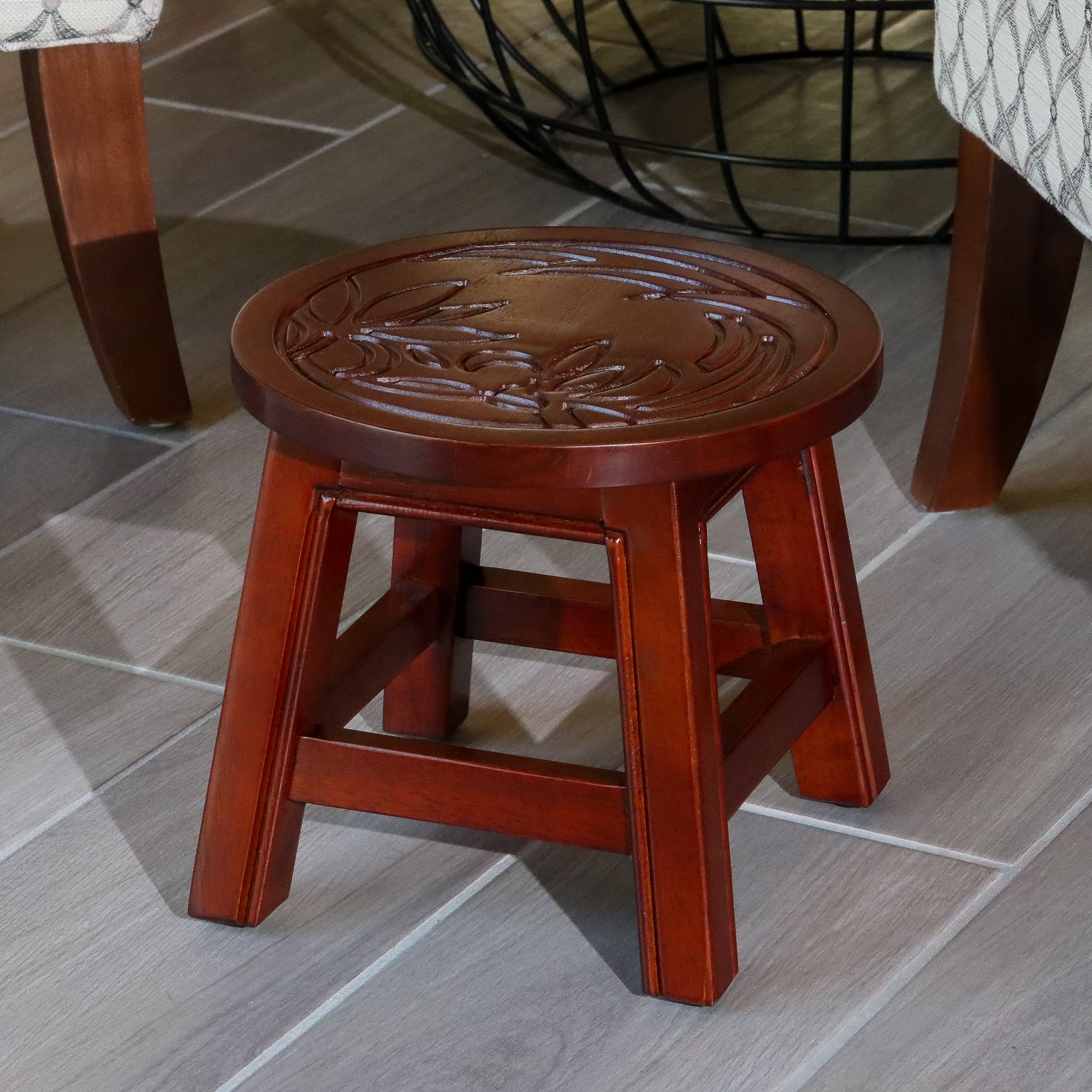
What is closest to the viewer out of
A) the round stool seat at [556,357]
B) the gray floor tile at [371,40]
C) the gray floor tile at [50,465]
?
the round stool seat at [556,357]

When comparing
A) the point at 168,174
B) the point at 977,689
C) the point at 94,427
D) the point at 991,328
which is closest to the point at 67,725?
the point at 94,427

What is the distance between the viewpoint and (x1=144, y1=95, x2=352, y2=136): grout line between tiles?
1918 millimetres

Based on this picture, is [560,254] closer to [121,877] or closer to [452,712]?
[452,712]

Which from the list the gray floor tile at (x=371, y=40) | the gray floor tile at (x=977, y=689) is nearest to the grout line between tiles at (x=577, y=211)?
the gray floor tile at (x=371, y=40)

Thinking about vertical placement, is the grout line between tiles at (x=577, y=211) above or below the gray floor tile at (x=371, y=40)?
above

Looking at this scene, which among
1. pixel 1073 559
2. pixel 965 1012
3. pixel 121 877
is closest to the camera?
pixel 965 1012

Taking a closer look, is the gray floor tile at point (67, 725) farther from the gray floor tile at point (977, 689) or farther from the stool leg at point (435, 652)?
the gray floor tile at point (977, 689)

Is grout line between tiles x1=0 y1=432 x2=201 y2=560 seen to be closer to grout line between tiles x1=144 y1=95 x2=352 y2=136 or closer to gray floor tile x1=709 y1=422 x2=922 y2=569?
gray floor tile x1=709 y1=422 x2=922 y2=569

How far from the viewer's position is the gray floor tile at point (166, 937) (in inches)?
29.4

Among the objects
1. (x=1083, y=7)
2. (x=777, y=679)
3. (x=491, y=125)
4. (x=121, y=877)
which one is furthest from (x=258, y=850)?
(x=491, y=125)

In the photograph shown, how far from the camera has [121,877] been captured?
0.86 metres

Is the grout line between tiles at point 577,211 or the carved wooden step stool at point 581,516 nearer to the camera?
the carved wooden step stool at point 581,516

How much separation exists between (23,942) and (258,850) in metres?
0.13

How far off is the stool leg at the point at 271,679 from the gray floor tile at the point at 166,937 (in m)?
0.03
